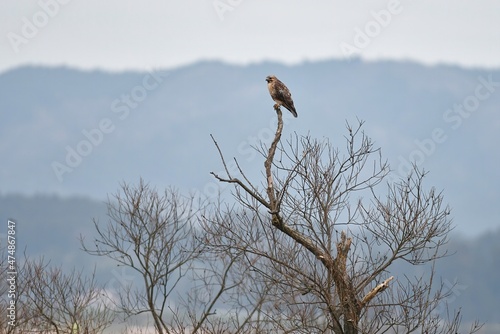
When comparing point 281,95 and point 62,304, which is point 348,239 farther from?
point 62,304

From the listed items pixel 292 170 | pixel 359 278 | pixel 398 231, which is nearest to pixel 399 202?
pixel 398 231

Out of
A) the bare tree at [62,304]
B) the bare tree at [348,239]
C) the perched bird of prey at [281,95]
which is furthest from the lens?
the bare tree at [62,304]

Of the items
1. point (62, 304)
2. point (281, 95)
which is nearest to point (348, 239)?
point (281, 95)

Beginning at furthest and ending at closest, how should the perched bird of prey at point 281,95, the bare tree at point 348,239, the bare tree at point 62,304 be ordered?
the bare tree at point 62,304, the perched bird of prey at point 281,95, the bare tree at point 348,239

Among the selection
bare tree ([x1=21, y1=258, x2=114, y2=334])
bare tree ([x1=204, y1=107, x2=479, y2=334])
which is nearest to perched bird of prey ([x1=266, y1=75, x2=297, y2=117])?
bare tree ([x1=204, y1=107, x2=479, y2=334])

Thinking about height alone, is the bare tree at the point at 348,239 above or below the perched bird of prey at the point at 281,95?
below

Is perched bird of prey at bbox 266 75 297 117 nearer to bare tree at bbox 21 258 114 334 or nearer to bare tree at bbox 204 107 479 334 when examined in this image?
bare tree at bbox 204 107 479 334

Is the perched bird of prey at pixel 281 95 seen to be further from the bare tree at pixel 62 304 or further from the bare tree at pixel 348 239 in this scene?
the bare tree at pixel 62 304

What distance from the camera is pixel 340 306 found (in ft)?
49.3

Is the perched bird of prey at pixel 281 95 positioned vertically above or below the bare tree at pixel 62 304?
above

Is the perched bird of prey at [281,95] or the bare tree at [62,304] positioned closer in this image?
the perched bird of prey at [281,95]

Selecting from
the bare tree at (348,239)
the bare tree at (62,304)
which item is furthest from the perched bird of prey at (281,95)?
the bare tree at (62,304)

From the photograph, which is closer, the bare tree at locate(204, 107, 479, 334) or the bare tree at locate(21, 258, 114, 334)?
the bare tree at locate(204, 107, 479, 334)

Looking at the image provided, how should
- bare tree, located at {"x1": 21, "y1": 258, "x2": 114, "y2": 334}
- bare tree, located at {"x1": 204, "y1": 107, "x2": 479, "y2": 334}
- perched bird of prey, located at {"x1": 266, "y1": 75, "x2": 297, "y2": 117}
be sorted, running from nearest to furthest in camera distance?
1. bare tree, located at {"x1": 204, "y1": 107, "x2": 479, "y2": 334}
2. perched bird of prey, located at {"x1": 266, "y1": 75, "x2": 297, "y2": 117}
3. bare tree, located at {"x1": 21, "y1": 258, "x2": 114, "y2": 334}
